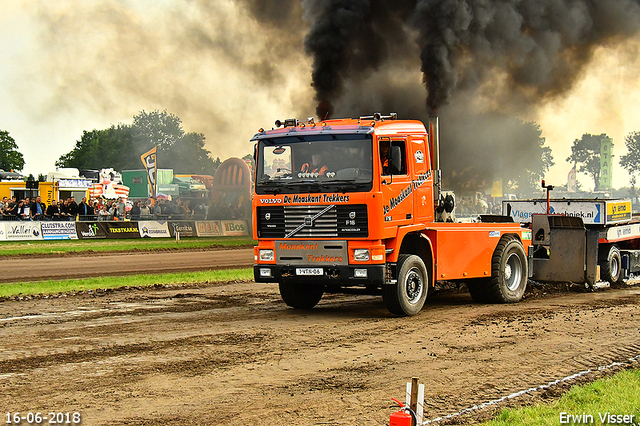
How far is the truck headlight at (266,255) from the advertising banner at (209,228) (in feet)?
81.5

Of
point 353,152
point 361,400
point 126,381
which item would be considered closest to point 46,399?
point 126,381

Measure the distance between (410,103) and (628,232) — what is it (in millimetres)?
18569

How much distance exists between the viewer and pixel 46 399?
6.07 metres

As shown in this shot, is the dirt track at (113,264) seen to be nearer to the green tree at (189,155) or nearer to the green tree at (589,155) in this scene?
the green tree at (589,155)

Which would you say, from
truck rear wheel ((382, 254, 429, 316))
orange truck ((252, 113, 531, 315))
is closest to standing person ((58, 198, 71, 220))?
orange truck ((252, 113, 531, 315))

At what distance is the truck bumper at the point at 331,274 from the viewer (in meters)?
10.4

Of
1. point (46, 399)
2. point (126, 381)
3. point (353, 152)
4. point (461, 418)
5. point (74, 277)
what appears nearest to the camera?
point (461, 418)

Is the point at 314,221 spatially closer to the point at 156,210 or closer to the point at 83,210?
the point at 83,210

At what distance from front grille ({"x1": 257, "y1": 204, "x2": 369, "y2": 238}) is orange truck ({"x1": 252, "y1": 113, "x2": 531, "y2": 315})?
0.05 ft

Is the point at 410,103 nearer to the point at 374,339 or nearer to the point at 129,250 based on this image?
the point at 129,250

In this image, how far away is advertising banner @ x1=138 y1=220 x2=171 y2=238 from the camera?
33.1 metres

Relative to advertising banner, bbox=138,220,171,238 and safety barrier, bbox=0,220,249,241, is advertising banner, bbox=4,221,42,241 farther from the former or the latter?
advertising banner, bbox=138,220,171,238

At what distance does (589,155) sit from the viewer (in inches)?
3472

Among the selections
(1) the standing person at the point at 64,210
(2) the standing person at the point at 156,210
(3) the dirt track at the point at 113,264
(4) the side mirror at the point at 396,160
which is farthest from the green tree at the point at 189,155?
(4) the side mirror at the point at 396,160
